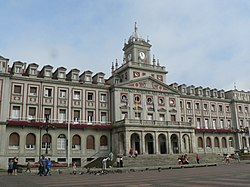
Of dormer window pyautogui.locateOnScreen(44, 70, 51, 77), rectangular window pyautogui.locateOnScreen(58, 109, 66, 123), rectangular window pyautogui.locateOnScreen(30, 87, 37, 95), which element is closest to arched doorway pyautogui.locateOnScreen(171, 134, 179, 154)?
rectangular window pyautogui.locateOnScreen(58, 109, 66, 123)

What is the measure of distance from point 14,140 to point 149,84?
2594 cm

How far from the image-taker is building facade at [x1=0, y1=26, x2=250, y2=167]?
42.4 metres

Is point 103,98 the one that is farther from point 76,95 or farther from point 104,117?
point 76,95

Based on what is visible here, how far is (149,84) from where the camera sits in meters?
53.1

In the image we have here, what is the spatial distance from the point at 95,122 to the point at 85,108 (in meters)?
3.03

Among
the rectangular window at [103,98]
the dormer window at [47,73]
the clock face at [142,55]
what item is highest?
the clock face at [142,55]

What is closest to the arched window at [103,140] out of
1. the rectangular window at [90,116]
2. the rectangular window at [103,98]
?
the rectangular window at [90,116]

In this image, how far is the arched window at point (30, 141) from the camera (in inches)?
1666

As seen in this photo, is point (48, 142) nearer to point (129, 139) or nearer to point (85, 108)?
point (85, 108)

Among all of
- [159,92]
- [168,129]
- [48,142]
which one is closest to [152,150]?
[168,129]

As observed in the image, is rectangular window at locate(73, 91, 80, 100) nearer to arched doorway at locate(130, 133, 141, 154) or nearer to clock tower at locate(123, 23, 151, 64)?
arched doorway at locate(130, 133, 141, 154)

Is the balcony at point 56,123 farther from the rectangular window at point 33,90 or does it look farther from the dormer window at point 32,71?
the dormer window at point 32,71

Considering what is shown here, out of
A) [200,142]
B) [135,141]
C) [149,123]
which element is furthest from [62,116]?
[200,142]

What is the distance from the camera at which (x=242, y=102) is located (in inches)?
2672
